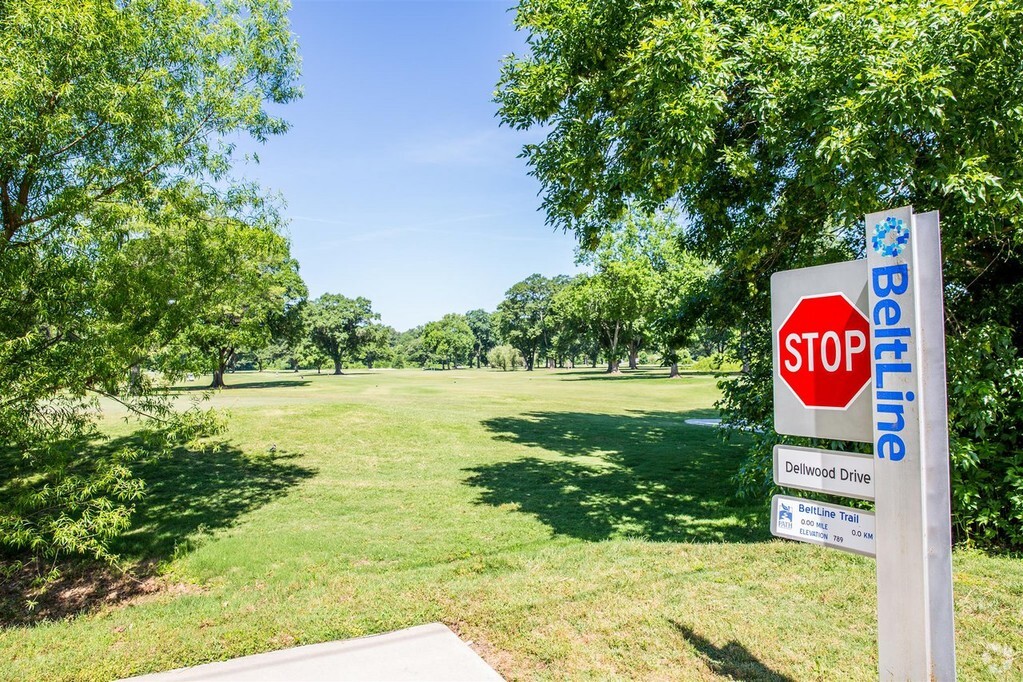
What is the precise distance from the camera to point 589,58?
779 cm

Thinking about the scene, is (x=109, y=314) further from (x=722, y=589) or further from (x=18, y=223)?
(x=722, y=589)

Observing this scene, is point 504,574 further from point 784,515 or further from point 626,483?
point 626,483

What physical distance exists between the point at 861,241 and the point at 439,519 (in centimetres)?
676

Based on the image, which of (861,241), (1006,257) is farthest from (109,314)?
(1006,257)

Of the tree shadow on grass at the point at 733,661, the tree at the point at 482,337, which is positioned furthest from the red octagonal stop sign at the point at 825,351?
the tree at the point at 482,337

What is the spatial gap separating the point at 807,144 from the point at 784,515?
15.0 ft

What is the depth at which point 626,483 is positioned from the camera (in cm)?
1083

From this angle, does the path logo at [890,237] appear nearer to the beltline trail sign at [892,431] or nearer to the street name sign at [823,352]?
the beltline trail sign at [892,431]

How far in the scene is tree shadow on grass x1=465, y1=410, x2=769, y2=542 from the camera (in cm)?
803

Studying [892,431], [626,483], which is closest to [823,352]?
[892,431]

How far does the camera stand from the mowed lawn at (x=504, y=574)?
365cm

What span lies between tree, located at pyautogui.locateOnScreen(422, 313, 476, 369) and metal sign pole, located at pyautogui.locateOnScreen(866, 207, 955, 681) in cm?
9409

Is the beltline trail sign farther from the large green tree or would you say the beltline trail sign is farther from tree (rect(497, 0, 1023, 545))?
the large green tree

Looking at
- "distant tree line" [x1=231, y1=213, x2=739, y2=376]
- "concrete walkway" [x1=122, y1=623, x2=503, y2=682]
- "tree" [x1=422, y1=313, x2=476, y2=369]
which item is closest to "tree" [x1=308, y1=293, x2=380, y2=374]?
"distant tree line" [x1=231, y1=213, x2=739, y2=376]
